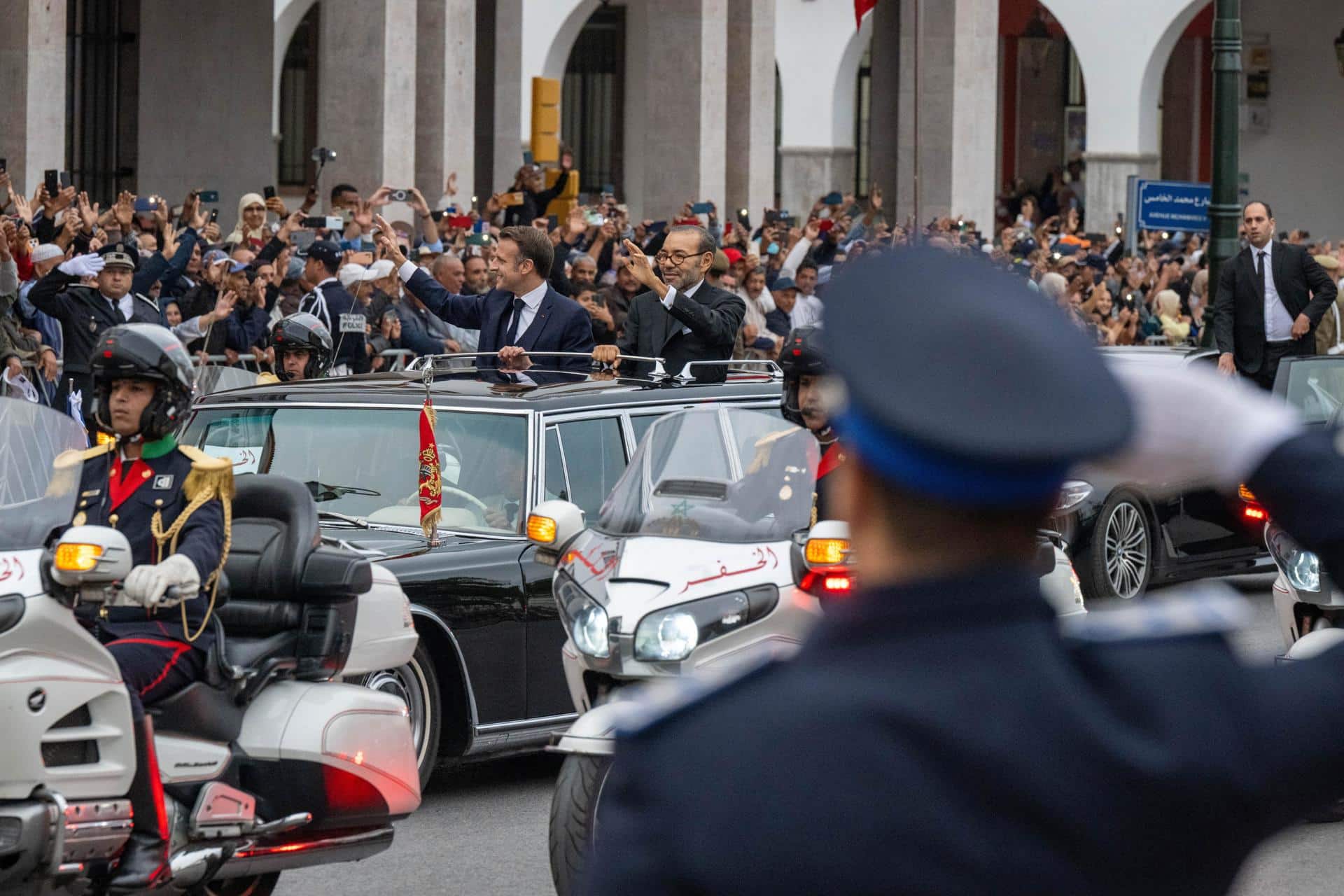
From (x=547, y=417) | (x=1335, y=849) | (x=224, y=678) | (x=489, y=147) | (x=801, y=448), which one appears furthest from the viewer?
(x=489, y=147)

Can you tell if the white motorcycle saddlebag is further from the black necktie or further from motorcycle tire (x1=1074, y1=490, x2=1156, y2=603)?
motorcycle tire (x1=1074, y1=490, x2=1156, y2=603)

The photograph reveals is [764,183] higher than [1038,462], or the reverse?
[764,183]

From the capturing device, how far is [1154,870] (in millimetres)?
1710

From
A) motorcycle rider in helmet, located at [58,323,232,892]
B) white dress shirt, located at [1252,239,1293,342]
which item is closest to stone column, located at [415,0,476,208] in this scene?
white dress shirt, located at [1252,239,1293,342]

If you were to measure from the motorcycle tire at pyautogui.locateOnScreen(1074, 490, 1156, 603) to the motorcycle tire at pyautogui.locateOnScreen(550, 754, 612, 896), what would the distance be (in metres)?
7.52

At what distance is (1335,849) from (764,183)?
2203cm

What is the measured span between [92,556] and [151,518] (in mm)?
848

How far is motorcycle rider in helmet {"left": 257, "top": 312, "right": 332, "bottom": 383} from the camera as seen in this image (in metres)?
11.1

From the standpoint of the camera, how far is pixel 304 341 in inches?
437

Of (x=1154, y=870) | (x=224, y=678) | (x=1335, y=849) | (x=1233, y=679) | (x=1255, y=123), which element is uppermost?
(x=1255, y=123)

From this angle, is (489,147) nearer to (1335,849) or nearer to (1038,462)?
(1335,849)

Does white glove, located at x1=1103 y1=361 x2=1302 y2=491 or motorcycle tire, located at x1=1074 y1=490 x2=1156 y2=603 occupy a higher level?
white glove, located at x1=1103 y1=361 x2=1302 y2=491

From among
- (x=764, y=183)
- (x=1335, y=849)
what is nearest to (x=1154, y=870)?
(x=1335, y=849)

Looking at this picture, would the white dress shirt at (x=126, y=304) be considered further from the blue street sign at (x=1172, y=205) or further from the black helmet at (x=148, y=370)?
the blue street sign at (x=1172, y=205)
